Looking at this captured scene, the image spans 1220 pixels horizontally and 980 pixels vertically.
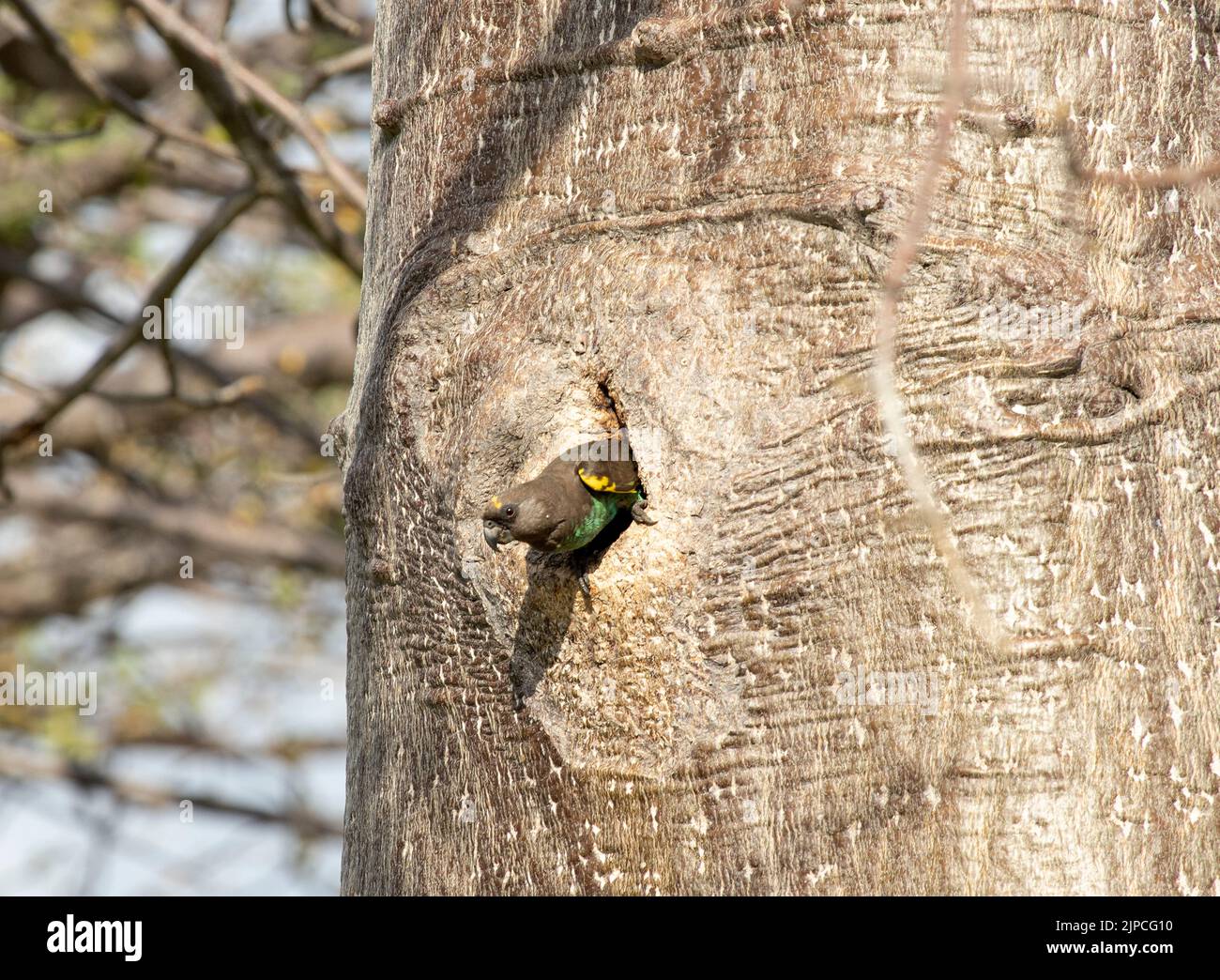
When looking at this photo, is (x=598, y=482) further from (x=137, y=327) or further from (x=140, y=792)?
(x=140, y=792)

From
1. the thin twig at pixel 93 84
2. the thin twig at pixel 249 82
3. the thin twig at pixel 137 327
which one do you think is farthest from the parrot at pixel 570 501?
the thin twig at pixel 93 84

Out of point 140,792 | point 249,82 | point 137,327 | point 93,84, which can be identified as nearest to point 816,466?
point 249,82

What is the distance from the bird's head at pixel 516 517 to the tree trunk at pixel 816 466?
8cm

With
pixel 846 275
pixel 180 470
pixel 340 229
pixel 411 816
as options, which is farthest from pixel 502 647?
pixel 180 470

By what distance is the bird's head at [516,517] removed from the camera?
158 cm

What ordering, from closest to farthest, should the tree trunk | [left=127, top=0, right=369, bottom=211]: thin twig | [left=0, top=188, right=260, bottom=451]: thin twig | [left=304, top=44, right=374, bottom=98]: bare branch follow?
1. the tree trunk
2. [left=127, top=0, right=369, bottom=211]: thin twig
3. [left=0, top=188, right=260, bottom=451]: thin twig
4. [left=304, top=44, right=374, bottom=98]: bare branch

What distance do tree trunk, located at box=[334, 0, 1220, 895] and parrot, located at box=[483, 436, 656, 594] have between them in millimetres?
48

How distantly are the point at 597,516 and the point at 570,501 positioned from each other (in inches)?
2.9

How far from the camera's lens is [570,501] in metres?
1.60

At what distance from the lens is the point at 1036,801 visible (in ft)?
Answer: 4.56

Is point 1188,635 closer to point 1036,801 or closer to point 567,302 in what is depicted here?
point 1036,801

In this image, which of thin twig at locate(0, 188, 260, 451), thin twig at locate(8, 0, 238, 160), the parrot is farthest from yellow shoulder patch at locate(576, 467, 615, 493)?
thin twig at locate(8, 0, 238, 160)

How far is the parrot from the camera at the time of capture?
1589 mm

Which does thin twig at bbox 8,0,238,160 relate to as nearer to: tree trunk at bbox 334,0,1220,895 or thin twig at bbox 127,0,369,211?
thin twig at bbox 127,0,369,211
